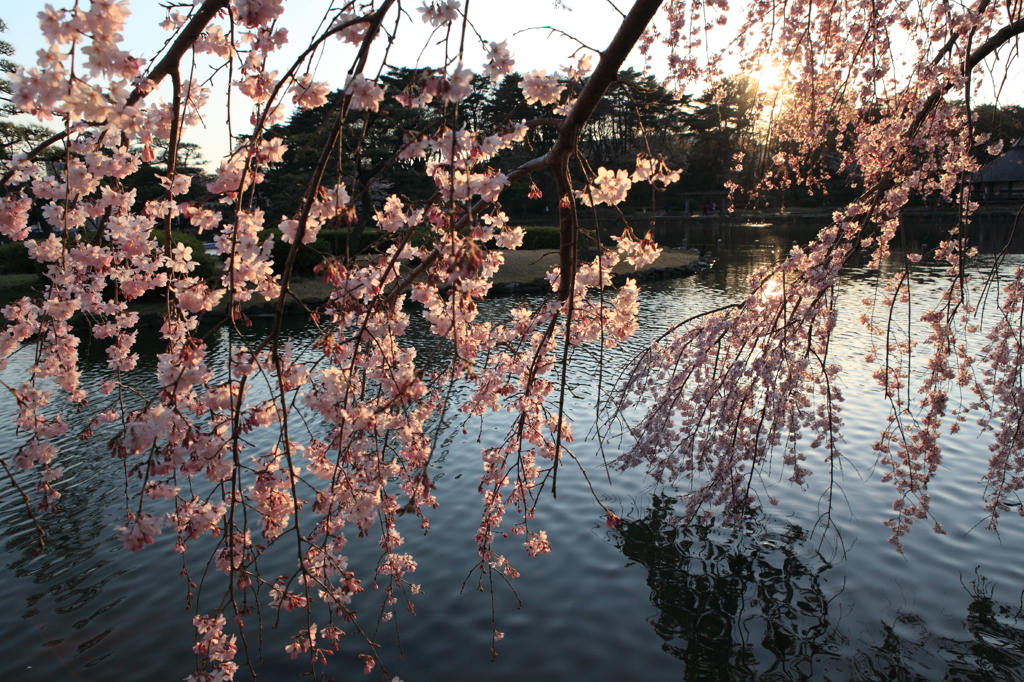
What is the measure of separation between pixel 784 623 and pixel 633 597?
1.05m

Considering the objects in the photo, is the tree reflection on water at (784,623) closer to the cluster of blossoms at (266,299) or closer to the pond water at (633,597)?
the pond water at (633,597)

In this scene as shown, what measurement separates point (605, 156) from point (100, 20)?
4248cm

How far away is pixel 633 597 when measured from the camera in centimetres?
493

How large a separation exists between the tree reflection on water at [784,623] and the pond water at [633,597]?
1 cm

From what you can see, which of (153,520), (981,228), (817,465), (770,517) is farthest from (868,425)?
(981,228)

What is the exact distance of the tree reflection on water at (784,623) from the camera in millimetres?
4055

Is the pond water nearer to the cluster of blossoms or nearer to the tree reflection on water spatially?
the tree reflection on water

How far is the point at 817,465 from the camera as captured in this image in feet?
22.6

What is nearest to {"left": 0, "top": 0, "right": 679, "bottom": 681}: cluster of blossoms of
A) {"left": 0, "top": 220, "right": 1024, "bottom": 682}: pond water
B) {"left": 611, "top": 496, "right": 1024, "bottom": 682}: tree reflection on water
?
{"left": 0, "top": 220, "right": 1024, "bottom": 682}: pond water

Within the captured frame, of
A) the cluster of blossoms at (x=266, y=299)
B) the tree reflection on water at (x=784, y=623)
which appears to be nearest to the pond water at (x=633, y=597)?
the tree reflection on water at (x=784, y=623)

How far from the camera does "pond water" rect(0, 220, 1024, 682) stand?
4.21m

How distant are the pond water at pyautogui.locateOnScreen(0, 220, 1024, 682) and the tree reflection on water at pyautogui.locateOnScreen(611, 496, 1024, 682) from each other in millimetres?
13

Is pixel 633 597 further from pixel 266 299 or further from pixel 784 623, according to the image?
pixel 266 299

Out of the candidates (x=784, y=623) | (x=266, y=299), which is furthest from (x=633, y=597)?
(x=266, y=299)
